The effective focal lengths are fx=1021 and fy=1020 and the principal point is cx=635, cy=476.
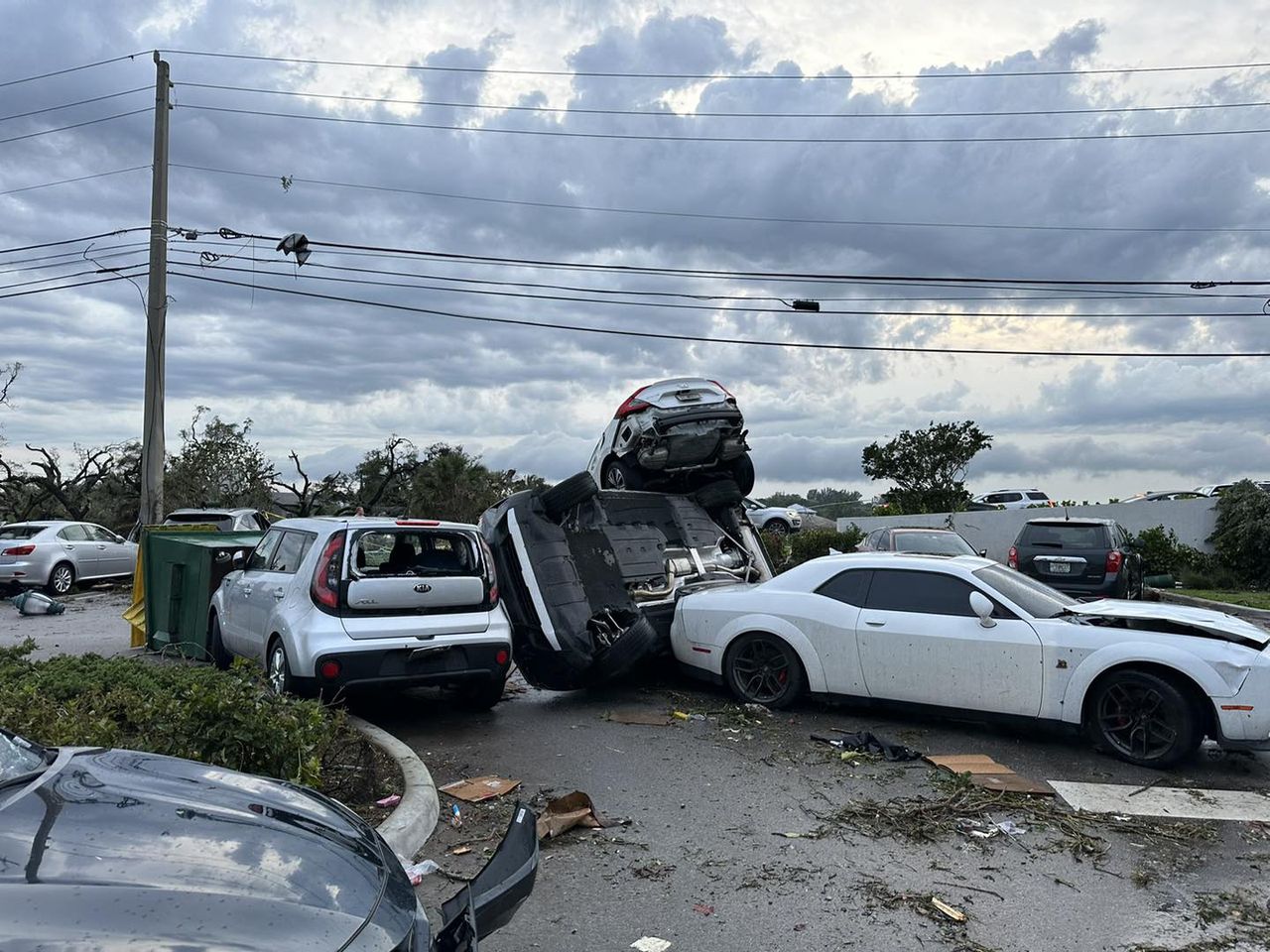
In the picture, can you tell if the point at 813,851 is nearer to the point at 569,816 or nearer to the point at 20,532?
the point at 569,816

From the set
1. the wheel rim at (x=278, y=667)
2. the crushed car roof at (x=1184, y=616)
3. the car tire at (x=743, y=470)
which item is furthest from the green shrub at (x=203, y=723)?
the car tire at (x=743, y=470)

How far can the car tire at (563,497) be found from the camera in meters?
9.41

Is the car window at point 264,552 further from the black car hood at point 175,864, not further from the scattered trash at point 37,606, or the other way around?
the scattered trash at point 37,606

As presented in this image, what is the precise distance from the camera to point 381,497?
34281 millimetres

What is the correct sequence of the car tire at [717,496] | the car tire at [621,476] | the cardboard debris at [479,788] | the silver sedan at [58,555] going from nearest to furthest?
the cardboard debris at [479,788]
the car tire at [717,496]
the car tire at [621,476]
the silver sedan at [58,555]

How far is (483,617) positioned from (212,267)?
17.8 meters

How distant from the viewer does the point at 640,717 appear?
8.41 meters

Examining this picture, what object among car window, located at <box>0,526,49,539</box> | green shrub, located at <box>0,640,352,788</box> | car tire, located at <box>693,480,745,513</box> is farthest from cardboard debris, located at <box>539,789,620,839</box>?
car window, located at <box>0,526,49,539</box>

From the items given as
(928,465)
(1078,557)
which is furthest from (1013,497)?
(1078,557)

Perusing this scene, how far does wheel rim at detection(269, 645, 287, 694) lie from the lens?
24.5ft

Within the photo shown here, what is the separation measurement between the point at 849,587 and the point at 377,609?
371cm

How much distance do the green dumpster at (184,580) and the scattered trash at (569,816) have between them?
5.16 m

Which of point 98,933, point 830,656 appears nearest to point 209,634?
point 830,656

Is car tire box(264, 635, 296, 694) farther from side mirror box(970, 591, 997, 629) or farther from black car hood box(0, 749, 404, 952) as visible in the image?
side mirror box(970, 591, 997, 629)
